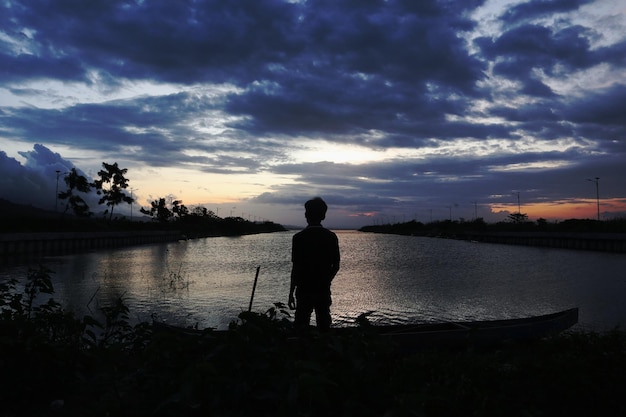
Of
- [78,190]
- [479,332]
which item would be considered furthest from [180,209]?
[479,332]

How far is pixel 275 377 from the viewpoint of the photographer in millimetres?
3855

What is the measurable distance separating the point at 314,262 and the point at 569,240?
83.3m

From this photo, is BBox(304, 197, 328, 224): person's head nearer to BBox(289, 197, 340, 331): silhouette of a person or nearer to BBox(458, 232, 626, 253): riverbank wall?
BBox(289, 197, 340, 331): silhouette of a person

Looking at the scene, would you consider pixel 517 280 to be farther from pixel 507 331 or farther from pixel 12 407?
pixel 12 407

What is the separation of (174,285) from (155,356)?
22.3 m

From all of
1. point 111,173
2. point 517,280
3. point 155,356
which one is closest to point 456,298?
point 517,280

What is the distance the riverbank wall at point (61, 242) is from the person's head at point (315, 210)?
50675 millimetres

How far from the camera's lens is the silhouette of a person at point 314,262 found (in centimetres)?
690

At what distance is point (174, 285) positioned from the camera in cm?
2602

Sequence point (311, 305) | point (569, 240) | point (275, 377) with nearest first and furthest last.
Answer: point (275, 377), point (311, 305), point (569, 240)

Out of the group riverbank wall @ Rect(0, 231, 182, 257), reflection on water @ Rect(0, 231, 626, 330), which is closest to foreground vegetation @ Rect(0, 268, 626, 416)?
reflection on water @ Rect(0, 231, 626, 330)

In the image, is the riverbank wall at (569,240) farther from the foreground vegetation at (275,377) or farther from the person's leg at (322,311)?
the person's leg at (322,311)

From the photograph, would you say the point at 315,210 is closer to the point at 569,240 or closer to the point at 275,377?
the point at 275,377

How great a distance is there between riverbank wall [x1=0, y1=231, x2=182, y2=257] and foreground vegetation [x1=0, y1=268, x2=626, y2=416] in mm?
48982
